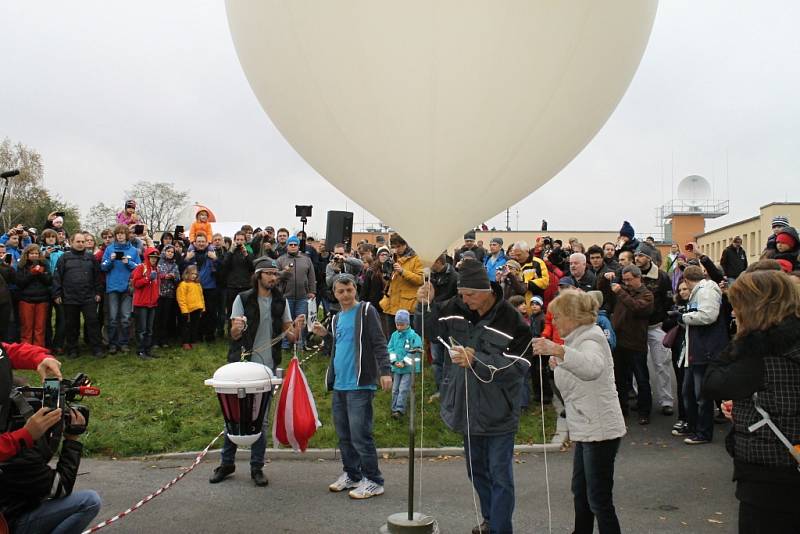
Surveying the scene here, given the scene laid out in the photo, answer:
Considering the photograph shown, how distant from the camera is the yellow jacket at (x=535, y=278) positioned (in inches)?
390

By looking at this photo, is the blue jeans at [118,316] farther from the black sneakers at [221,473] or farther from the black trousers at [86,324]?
the black sneakers at [221,473]

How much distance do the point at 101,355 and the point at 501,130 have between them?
909 cm

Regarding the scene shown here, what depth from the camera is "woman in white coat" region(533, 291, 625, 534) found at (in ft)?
14.2

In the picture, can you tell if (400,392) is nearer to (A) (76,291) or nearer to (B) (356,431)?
(B) (356,431)

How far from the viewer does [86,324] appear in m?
11.3

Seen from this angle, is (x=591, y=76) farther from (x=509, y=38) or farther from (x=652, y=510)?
(x=652, y=510)

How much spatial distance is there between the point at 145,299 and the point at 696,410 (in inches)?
322

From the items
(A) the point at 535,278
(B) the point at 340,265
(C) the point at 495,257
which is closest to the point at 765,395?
(A) the point at 535,278

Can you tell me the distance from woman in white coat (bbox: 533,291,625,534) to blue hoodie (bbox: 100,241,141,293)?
866 centimetres

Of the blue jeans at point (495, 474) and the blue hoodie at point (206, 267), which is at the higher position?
the blue hoodie at point (206, 267)

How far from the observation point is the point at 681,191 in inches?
1524

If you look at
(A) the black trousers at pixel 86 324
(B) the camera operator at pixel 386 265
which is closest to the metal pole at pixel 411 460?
(B) the camera operator at pixel 386 265

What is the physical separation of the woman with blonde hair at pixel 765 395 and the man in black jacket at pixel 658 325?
5.86 meters

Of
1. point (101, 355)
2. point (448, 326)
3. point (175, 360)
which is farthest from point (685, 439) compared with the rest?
point (101, 355)
